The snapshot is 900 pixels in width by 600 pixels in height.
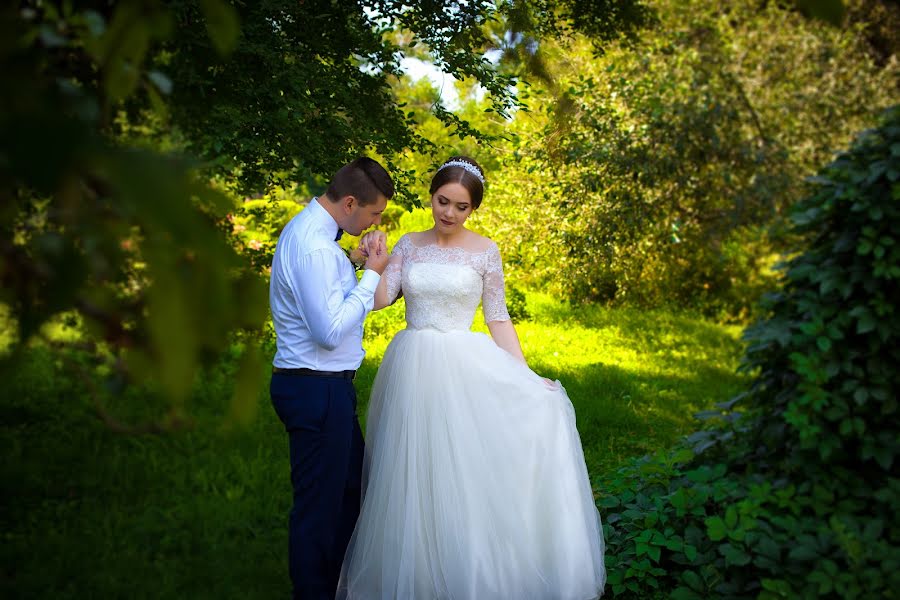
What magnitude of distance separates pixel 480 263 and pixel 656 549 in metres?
1.50

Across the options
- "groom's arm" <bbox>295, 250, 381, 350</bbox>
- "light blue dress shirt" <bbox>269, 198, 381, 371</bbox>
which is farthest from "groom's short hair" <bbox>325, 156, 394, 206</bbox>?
"groom's arm" <bbox>295, 250, 381, 350</bbox>

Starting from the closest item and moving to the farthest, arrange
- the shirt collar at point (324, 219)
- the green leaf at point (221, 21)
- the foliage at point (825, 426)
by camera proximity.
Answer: the green leaf at point (221, 21), the foliage at point (825, 426), the shirt collar at point (324, 219)

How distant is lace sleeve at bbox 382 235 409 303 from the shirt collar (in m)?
0.65

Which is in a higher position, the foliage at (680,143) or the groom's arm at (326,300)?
the foliage at (680,143)

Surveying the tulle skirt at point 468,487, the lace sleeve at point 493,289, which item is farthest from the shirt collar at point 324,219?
the lace sleeve at point 493,289

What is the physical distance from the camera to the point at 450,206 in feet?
12.3

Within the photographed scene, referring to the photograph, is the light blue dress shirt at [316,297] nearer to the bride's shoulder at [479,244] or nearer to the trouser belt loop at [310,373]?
the trouser belt loop at [310,373]

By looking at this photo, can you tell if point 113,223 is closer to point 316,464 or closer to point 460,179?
point 316,464

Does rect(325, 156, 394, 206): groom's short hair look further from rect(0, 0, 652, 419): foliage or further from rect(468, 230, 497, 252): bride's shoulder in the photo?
rect(0, 0, 652, 419): foliage

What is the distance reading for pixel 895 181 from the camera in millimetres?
3125

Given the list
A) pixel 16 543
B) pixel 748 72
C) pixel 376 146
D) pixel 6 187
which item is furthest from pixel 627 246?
pixel 6 187

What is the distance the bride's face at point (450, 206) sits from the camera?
3.71 meters

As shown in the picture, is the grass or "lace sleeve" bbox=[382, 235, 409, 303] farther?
the grass

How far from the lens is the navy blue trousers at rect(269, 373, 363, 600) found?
10.6 feet
